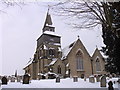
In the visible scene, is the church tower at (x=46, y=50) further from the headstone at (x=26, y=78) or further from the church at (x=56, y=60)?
the headstone at (x=26, y=78)

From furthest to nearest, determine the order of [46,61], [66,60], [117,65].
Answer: [66,60]
[46,61]
[117,65]

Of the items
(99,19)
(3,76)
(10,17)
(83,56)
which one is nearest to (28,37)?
(10,17)

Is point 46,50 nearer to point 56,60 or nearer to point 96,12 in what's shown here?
point 56,60

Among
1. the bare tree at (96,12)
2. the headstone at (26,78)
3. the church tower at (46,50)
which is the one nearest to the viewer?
the bare tree at (96,12)

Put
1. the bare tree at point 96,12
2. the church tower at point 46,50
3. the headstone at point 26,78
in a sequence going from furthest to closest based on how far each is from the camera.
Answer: the church tower at point 46,50
the headstone at point 26,78
the bare tree at point 96,12

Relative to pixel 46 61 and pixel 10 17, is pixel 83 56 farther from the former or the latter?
pixel 10 17

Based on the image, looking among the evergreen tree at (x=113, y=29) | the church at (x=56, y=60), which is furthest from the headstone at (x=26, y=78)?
the evergreen tree at (x=113, y=29)

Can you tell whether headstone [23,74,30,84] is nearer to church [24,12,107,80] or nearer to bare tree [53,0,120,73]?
church [24,12,107,80]

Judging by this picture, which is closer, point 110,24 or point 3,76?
point 110,24

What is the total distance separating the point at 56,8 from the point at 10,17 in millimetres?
866

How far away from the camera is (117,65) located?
2.21m

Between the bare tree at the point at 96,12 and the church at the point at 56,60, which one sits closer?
the bare tree at the point at 96,12

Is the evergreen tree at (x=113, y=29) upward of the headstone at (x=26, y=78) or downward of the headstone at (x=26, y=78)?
upward

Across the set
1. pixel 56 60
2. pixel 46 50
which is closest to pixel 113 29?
pixel 46 50
